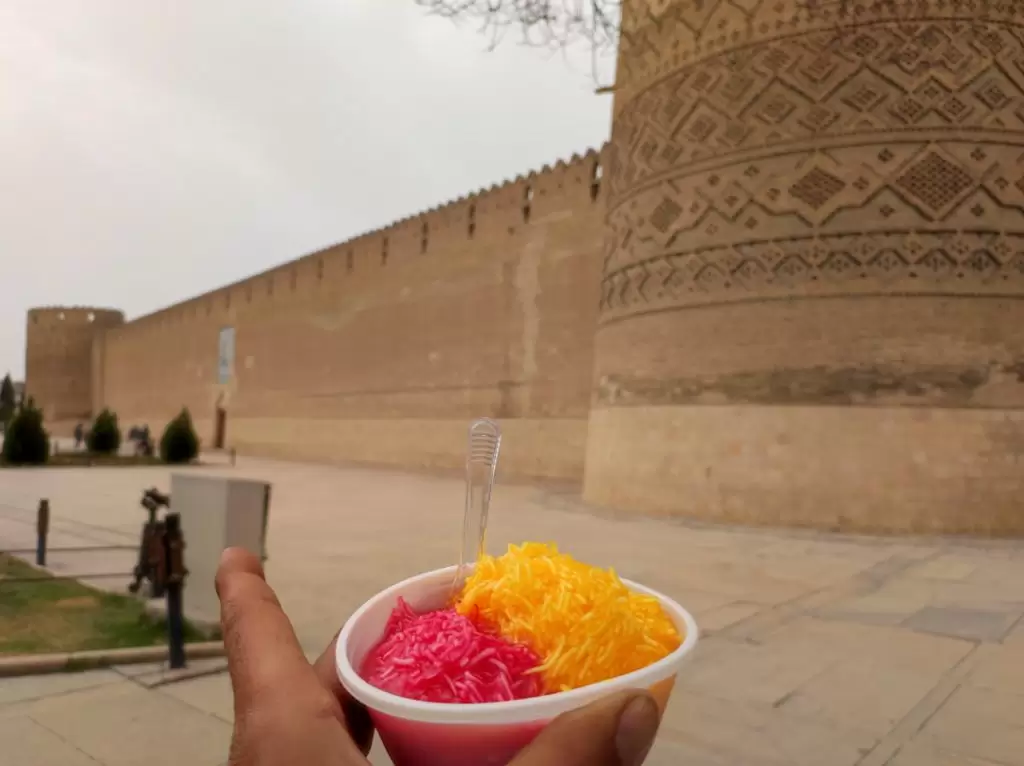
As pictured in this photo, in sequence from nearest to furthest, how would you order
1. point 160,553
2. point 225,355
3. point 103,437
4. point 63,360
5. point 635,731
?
1. point 635,731
2. point 160,553
3. point 103,437
4. point 225,355
5. point 63,360

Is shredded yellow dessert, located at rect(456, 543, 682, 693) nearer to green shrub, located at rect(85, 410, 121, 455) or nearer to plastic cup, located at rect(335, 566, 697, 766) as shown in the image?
plastic cup, located at rect(335, 566, 697, 766)

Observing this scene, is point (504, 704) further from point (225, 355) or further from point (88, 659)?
point (225, 355)

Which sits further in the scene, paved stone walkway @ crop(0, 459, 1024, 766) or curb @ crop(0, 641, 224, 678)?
curb @ crop(0, 641, 224, 678)

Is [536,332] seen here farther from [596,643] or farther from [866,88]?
[596,643]

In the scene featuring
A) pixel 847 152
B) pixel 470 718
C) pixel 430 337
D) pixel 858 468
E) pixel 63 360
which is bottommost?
pixel 858 468

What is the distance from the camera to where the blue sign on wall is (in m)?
18.5

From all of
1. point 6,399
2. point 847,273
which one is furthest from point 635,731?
point 6,399

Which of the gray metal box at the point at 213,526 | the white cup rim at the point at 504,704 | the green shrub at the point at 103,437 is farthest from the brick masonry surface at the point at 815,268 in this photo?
the green shrub at the point at 103,437

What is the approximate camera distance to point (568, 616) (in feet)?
2.23

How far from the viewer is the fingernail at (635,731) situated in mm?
531

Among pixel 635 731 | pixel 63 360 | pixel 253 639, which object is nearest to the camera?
pixel 635 731

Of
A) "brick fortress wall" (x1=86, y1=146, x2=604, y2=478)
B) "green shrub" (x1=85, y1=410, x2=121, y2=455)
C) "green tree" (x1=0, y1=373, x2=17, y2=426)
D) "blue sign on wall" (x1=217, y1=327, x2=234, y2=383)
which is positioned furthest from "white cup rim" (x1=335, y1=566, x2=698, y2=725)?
"green tree" (x1=0, y1=373, x2=17, y2=426)

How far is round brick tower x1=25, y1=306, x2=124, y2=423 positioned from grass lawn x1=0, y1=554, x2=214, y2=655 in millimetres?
26419

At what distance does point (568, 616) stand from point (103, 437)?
16554mm
